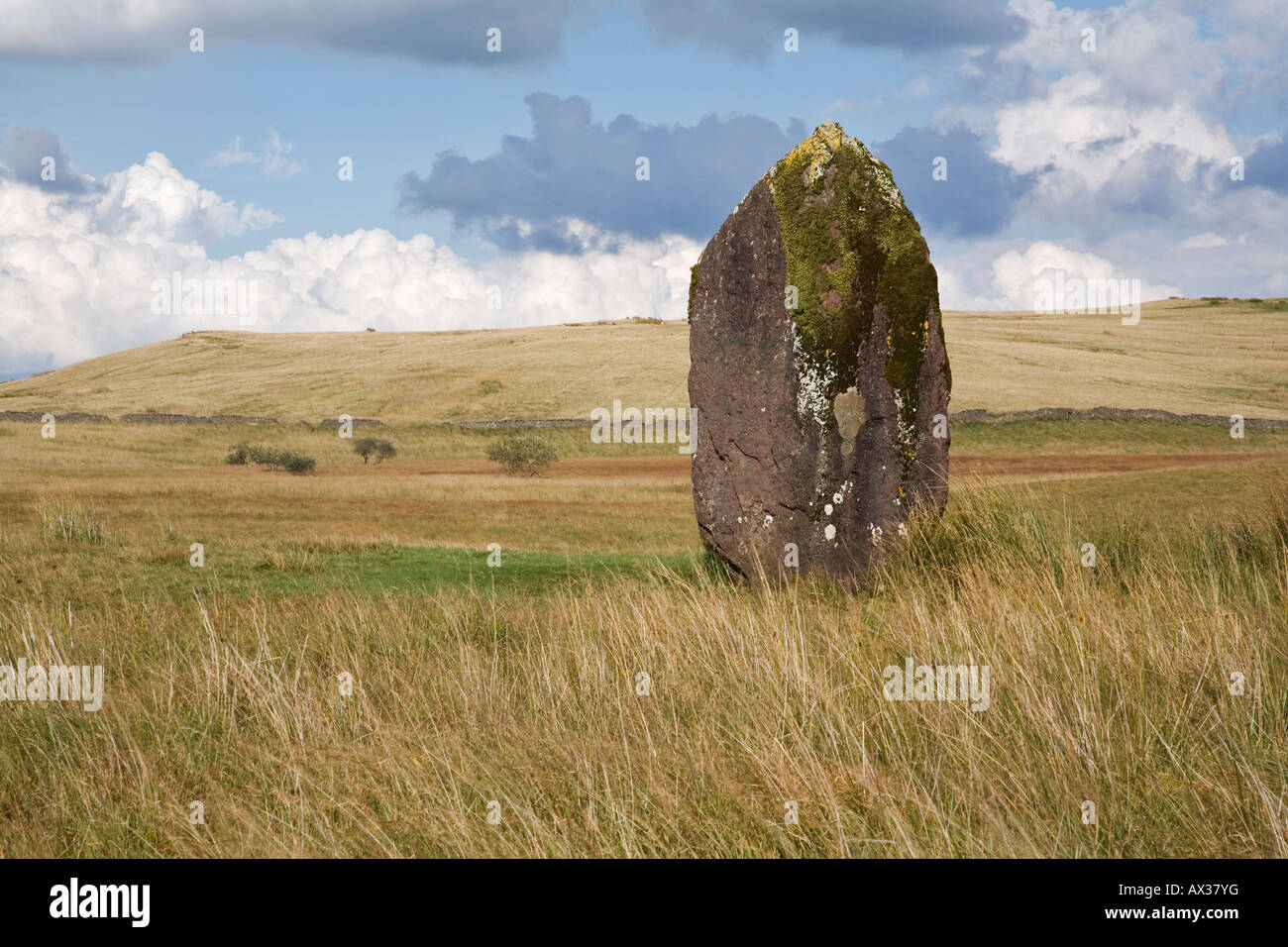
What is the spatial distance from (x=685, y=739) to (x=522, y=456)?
29.8 m

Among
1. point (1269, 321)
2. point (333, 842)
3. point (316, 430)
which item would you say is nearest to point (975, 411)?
point (316, 430)

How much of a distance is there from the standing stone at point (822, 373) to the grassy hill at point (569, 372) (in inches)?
1339

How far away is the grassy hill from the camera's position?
164ft

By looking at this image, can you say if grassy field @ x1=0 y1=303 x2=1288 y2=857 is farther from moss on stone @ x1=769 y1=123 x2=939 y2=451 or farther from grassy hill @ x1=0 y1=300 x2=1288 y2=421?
grassy hill @ x1=0 y1=300 x2=1288 y2=421

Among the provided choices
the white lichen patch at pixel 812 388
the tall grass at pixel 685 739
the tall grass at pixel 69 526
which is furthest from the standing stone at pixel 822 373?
the tall grass at pixel 69 526

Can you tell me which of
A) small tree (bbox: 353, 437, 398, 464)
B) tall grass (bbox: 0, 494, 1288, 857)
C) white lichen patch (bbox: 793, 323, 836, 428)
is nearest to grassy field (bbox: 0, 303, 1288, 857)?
tall grass (bbox: 0, 494, 1288, 857)

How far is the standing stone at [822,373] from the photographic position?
9.92 meters

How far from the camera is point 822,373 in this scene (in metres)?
9.87

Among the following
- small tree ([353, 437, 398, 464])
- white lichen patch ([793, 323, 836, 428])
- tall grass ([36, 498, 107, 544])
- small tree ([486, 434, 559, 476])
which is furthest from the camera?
small tree ([353, 437, 398, 464])

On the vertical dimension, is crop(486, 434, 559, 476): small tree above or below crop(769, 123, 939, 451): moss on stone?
below

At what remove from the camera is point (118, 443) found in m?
40.2

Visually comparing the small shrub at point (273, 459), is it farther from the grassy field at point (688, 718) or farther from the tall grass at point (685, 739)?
the tall grass at point (685, 739)

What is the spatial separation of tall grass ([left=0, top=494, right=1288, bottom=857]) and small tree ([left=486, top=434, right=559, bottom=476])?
26.2 metres

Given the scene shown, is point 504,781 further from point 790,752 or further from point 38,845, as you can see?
point 38,845
